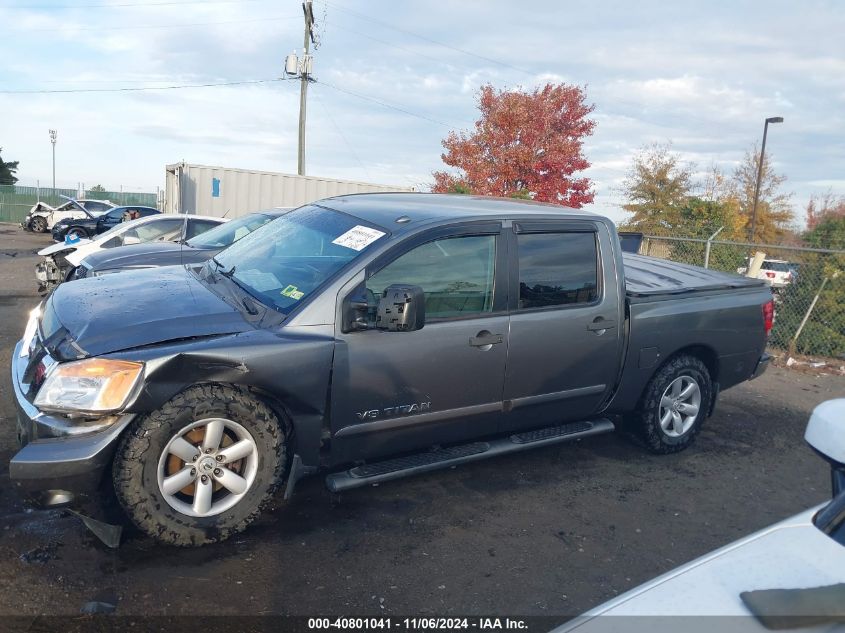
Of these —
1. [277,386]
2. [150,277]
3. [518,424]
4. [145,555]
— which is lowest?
[145,555]

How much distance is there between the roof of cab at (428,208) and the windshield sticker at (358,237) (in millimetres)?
91

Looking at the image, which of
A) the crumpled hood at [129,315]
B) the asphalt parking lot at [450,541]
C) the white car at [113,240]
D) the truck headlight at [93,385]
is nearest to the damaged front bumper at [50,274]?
the white car at [113,240]

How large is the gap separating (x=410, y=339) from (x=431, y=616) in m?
1.45

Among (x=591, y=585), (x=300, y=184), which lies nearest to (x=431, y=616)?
(x=591, y=585)

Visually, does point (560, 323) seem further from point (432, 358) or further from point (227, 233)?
point (227, 233)

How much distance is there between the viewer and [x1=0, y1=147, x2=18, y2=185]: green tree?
135 ft

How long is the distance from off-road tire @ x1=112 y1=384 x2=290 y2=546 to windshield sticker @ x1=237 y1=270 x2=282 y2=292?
30.6 inches

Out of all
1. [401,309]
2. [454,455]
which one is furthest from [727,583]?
[454,455]

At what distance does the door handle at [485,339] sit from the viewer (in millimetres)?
4023

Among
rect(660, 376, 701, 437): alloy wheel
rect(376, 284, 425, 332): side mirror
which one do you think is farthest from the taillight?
rect(376, 284, 425, 332): side mirror

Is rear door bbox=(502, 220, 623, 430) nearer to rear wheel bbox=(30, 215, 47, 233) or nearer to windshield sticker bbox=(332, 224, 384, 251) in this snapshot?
windshield sticker bbox=(332, 224, 384, 251)

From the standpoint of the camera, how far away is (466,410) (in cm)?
409

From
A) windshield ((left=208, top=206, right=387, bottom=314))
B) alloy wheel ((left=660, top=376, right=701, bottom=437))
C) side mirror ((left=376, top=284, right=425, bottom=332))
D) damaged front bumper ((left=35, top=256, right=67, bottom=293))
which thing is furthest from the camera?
damaged front bumper ((left=35, top=256, right=67, bottom=293))

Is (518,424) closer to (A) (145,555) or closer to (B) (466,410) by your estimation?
(B) (466,410)
